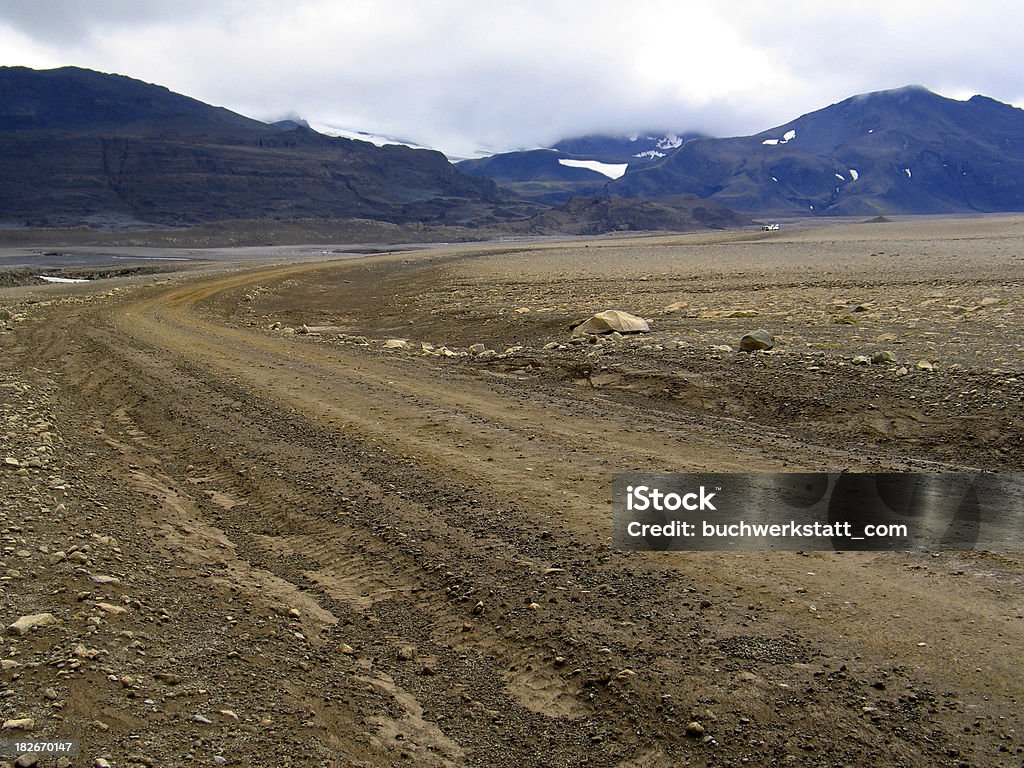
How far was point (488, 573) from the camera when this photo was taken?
5.23 m

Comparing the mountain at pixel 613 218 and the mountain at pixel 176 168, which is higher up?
the mountain at pixel 176 168

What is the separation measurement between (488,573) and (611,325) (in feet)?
32.4

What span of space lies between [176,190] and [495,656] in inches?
5960

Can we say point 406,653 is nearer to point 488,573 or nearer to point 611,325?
point 488,573

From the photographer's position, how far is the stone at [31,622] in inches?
163

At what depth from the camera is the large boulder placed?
47.9 feet

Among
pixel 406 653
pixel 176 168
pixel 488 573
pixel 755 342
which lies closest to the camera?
pixel 406 653

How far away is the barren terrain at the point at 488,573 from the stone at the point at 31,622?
4 centimetres

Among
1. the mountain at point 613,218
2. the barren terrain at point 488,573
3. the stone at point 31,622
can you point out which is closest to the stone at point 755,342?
the barren terrain at point 488,573

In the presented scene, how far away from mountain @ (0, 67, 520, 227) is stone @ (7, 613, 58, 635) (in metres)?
130

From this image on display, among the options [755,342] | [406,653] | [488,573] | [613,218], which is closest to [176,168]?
[613,218]

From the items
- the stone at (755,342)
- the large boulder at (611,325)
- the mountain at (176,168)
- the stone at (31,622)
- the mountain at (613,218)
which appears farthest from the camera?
the mountain at (613,218)

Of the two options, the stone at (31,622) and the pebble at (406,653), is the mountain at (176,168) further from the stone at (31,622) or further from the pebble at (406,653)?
the pebble at (406,653)

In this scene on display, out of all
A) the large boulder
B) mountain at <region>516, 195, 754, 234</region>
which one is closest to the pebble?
the large boulder
